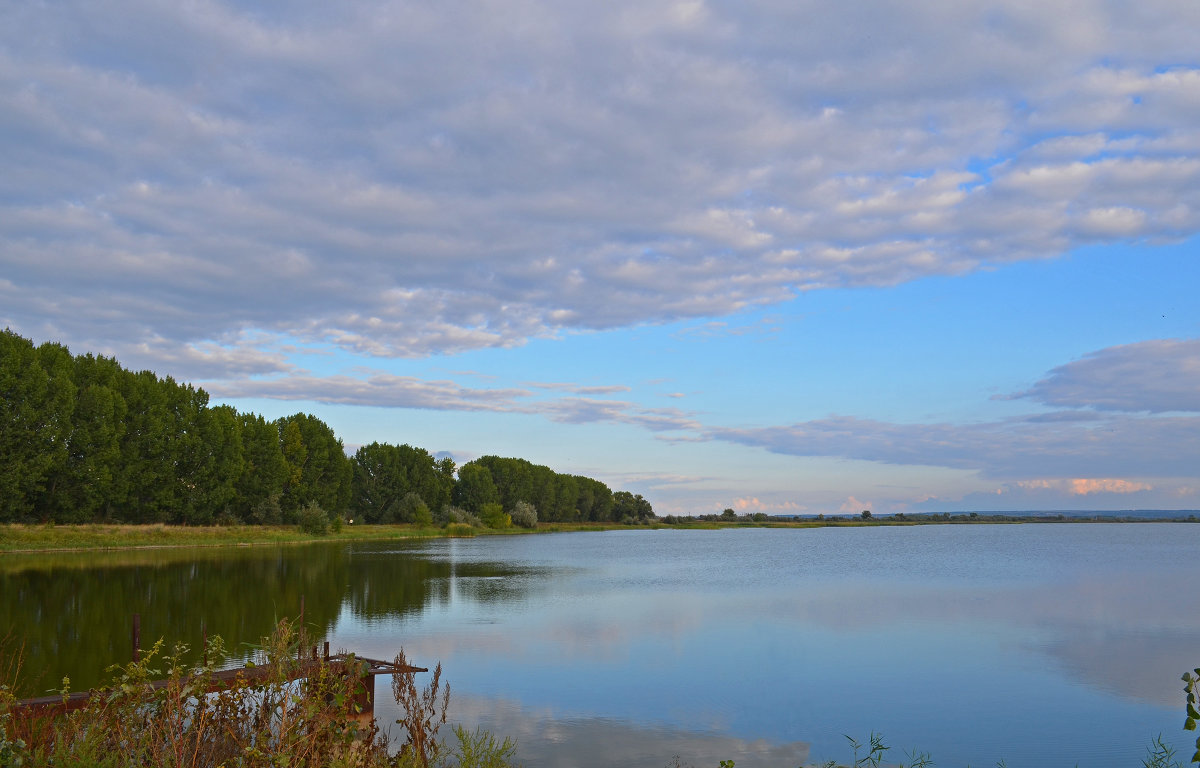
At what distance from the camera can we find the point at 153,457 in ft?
229

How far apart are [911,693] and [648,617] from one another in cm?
1276

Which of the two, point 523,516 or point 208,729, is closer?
point 208,729

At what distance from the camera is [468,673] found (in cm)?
1916

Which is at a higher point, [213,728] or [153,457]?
[153,457]

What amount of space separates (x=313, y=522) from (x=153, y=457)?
64.6ft

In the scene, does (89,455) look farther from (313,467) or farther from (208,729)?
(208,729)

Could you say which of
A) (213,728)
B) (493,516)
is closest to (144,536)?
(213,728)

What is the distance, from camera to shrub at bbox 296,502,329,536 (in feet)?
281

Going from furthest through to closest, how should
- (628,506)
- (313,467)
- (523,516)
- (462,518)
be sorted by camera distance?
(628,506) → (523,516) → (462,518) → (313,467)

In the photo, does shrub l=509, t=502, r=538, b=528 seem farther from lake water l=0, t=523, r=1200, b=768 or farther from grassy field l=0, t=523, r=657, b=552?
lake water l=0, t=523, r=1200, b=768

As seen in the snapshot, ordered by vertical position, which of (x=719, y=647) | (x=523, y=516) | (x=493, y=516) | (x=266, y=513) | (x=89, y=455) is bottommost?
(x=719, y=647)

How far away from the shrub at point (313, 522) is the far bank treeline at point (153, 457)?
2464mm

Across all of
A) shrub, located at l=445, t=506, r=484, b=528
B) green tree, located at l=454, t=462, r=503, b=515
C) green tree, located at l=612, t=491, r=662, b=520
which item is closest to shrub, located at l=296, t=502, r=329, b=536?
shrub, located at l=445, t=506, r=484, b=528

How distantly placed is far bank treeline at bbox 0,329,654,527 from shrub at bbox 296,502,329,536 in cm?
246
